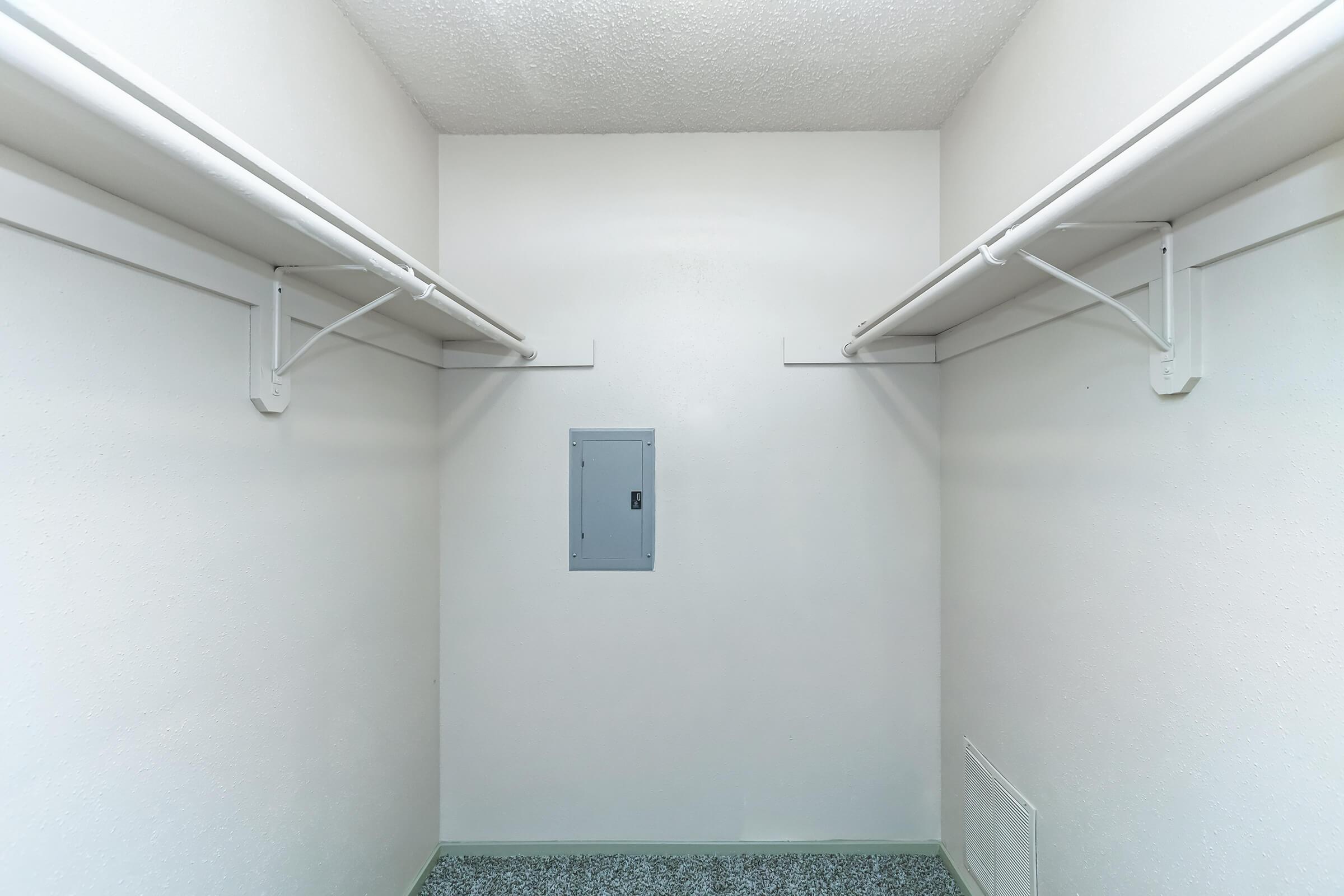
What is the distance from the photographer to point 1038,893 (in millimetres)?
1484

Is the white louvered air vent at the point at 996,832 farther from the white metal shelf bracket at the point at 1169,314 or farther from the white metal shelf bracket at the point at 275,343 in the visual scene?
the white metal shelf bracket at the point at 275,343

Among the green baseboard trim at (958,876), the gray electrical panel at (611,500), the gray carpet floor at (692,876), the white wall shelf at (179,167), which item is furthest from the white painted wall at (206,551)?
the green baseboard trim at (958,876)

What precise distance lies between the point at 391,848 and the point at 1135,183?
8.12 ft

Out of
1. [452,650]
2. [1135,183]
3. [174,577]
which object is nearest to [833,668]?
[452,650]

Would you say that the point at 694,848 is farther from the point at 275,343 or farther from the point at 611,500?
the point at 275,343

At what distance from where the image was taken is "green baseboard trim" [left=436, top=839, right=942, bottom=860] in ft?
6.74

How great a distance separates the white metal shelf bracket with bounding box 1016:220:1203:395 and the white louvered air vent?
117 cm

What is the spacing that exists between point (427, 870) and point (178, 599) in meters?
1.51

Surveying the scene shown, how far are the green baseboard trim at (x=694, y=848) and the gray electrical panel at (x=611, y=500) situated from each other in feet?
3.31

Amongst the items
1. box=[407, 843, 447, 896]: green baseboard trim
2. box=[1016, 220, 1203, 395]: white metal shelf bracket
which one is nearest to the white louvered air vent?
box=[1016, 220, 1203, 395]: white metal shelf bracket

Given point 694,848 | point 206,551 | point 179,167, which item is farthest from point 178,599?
point 694,848

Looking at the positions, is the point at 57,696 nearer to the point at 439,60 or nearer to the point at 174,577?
the point at 174,577

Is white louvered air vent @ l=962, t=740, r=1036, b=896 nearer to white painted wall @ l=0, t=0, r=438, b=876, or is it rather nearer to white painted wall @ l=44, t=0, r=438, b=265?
white painted wall @ l=0, t=0, r=438, b=876

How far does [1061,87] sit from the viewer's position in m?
1.39
